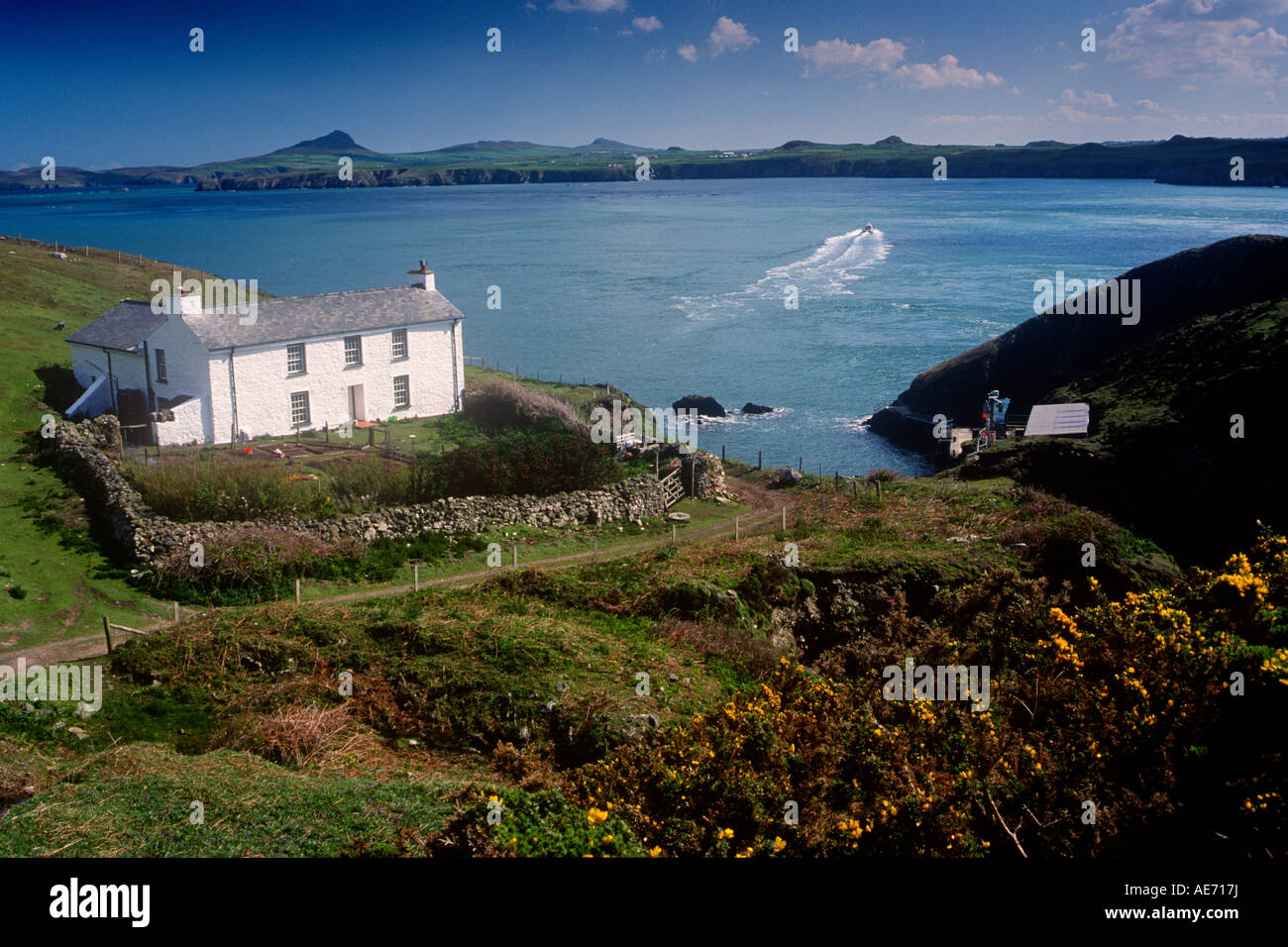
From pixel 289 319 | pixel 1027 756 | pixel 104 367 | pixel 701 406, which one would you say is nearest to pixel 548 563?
pixel 1027 756

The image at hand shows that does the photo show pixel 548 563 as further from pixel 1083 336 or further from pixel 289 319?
pixel 1083 336

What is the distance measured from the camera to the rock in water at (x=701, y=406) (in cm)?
5622

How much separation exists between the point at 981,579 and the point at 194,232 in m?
182

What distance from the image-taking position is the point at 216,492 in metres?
26.5

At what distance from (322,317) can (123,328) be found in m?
8.46

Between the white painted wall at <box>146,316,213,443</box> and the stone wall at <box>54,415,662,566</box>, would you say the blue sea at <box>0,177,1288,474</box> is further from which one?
the white painted wall at <box>146,316,213,443</box>

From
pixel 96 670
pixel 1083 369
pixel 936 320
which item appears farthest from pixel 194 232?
pixel 96 670

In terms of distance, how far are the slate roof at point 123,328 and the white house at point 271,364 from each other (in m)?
0.06

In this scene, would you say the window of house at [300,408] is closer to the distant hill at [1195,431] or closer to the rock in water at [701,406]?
the rock in water at [701,406]

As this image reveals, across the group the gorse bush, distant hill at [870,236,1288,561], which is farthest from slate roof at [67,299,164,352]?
the gorse bush

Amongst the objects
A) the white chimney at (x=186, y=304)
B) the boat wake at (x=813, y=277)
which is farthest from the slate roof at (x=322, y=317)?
the boat wake at (x=813, y=277)

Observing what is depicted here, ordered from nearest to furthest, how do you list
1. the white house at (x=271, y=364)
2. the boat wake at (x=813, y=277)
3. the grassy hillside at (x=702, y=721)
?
the grassy hillside at (x=702, y=721) < the white house at (x=271, y=364) < the boat wake at (x=813, y=277)
